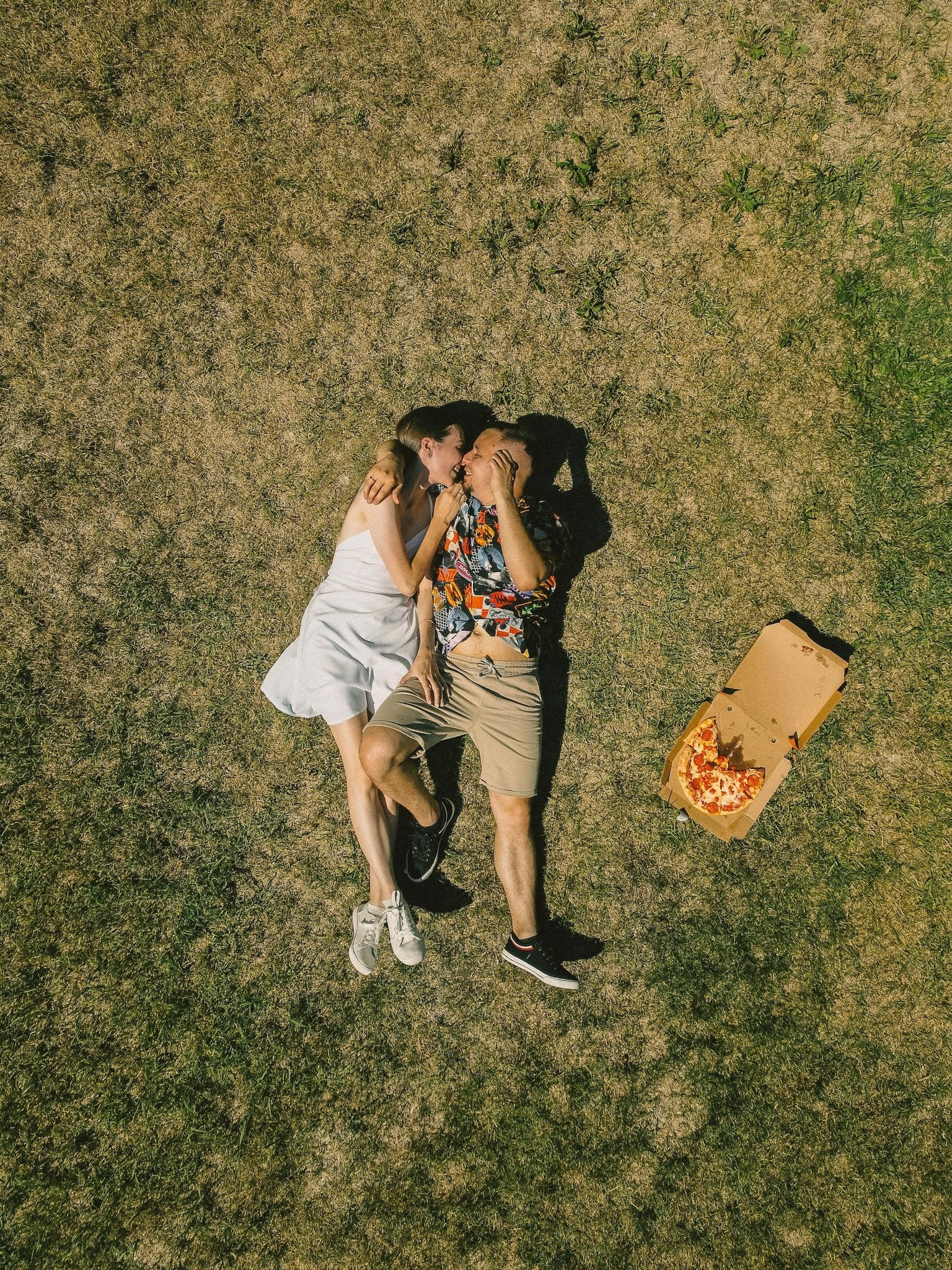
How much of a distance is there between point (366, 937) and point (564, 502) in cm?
271

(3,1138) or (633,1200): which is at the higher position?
(633,1200)

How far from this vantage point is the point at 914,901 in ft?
12.2

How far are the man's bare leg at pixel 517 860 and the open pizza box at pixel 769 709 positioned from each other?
0.86 metres

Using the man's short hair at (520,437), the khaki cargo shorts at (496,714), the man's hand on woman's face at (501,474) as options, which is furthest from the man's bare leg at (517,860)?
the man's short hair at (520,437)

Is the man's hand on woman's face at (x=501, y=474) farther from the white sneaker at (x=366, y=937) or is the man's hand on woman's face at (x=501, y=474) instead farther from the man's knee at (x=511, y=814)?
the white sneaker at (x=366, y=937)

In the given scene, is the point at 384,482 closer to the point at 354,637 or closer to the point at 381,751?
the point at 354,637

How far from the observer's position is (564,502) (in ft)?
13.0

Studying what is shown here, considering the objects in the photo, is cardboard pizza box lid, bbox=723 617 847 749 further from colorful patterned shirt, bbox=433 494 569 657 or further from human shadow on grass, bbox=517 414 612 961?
colorful patterned shirt, bbox=433 494 569 657

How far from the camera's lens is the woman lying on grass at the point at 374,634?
3.48 meters

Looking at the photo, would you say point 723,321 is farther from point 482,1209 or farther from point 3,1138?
point 3,1138

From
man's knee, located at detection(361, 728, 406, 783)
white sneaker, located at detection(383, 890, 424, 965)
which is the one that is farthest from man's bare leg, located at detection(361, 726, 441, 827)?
white sneaker, located at detection(383, 890, 424, 965)

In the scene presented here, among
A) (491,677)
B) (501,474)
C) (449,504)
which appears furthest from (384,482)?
(491,677)

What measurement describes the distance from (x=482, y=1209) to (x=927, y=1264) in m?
2.36

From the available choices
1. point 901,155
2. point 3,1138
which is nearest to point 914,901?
point 901,155
